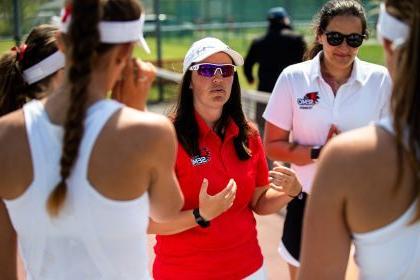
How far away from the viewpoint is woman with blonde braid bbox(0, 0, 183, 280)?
1.69m

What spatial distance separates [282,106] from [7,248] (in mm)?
1775

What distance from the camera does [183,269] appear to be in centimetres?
273

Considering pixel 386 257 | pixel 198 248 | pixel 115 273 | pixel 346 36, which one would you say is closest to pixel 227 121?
pixel 198 248

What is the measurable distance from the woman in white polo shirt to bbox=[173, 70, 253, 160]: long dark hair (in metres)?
0.42

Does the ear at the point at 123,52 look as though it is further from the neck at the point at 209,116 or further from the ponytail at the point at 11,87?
the neck at the point at 209,116

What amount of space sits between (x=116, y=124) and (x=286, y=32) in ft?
21.1

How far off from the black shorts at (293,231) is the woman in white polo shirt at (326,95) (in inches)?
1.1

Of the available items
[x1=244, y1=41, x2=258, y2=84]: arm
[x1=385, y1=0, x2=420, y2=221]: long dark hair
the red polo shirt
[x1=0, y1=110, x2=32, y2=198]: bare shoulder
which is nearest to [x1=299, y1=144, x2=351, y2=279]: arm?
[x1=385, y1=0, x2=420, y2=221]: long dark hair

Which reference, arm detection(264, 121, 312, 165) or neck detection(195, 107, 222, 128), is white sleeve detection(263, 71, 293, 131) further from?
neck detection(195, 107, 222, 128)

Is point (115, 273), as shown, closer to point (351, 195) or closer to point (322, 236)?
point (322, 236)

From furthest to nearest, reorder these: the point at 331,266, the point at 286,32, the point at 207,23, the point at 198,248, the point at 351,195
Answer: the point at 207,23, the point at 286,32, the point at 198,248, the point at 331,266, the point at 351,195

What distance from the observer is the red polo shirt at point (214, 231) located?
107 inches

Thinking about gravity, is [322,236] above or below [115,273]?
above

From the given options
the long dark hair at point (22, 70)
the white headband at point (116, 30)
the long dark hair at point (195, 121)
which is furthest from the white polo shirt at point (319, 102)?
the white headband at point (116, 30)
